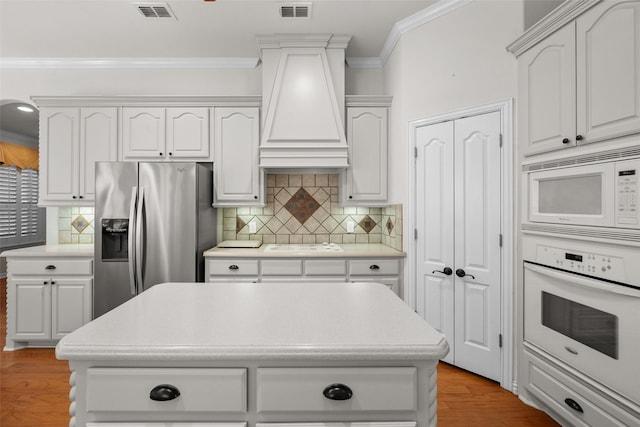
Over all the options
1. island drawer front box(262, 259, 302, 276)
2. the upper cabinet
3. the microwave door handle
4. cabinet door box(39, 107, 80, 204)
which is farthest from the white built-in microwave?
cabinet door box(39, 107, 80, 204)

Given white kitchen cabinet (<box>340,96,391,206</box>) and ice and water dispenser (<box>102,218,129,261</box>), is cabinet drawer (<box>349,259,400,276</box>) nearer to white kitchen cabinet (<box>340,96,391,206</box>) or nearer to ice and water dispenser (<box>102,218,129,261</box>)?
white kitchen cabinet (<box>340,96,391,206</box>)

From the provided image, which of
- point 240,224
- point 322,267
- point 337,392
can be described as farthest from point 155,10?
point 337,392

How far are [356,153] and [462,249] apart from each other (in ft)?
4.66

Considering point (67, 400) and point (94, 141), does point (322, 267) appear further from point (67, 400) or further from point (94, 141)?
point (94, 141)

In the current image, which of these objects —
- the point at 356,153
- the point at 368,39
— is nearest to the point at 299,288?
the point at 356,153

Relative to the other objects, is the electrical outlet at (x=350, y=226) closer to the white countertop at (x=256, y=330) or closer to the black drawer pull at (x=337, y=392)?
the white countertop at (x=256, y=330)

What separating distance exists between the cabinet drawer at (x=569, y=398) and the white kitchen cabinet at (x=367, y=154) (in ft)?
6.26

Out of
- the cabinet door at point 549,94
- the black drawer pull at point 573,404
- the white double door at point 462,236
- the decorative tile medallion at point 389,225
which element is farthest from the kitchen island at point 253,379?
the decorative tile medallion at point 389,225

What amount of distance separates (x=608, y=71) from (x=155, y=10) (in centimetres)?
326

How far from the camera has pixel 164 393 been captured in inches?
38.2

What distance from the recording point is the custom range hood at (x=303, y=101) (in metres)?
3.27

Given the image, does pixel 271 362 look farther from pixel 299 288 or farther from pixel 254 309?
pixel 299 288

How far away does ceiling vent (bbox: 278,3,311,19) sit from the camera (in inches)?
111

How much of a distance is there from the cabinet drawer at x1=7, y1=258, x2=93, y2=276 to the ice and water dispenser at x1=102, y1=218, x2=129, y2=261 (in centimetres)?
31
